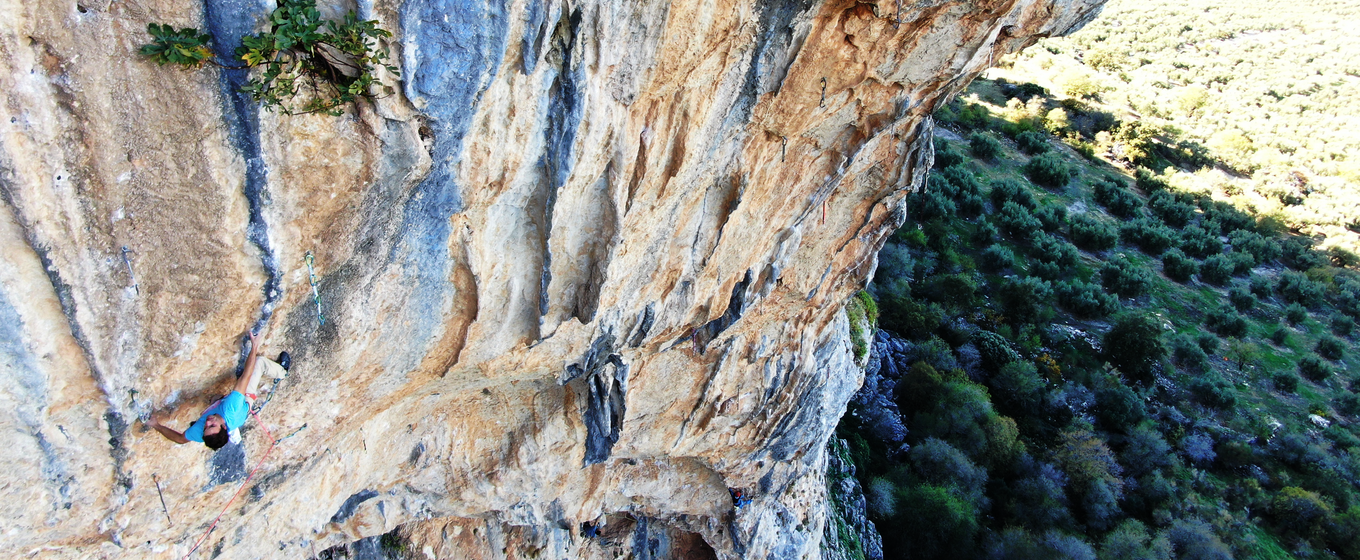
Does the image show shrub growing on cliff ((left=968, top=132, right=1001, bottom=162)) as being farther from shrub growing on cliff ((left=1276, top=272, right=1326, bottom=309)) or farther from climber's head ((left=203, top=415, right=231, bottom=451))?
climber's head ((left=203, top=415, right=231, bottom=451))

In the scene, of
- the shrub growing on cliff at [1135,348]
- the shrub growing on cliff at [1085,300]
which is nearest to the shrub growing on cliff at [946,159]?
the shrub growing on cliff at [1085,300]

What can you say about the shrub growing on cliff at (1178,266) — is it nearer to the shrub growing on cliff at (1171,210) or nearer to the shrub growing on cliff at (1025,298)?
the shrub growing on cliff at (1171,210)

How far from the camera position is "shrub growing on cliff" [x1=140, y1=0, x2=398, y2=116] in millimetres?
3435

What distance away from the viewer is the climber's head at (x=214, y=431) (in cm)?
448

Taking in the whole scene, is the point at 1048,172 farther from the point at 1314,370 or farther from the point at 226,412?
the point at 226,412

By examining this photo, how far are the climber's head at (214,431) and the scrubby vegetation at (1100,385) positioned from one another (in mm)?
14219

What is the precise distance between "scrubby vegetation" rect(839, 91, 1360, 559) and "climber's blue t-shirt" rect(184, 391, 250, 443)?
1417 cm

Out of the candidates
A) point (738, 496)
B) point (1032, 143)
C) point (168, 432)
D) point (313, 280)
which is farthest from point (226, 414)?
point (1032, 143)

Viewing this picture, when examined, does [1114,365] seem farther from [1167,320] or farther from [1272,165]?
[1272,165]

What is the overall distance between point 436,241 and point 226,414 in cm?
183

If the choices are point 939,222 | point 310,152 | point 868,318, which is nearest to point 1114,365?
point 939,222

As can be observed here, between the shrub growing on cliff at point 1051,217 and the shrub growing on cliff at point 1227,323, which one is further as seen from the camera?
the shrub growing on cliff at point 1051,217

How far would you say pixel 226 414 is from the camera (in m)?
4.53

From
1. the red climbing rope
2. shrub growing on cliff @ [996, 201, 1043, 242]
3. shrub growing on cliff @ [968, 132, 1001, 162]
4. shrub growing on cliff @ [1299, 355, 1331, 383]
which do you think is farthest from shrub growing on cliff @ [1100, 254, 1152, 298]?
the red climbing rope
